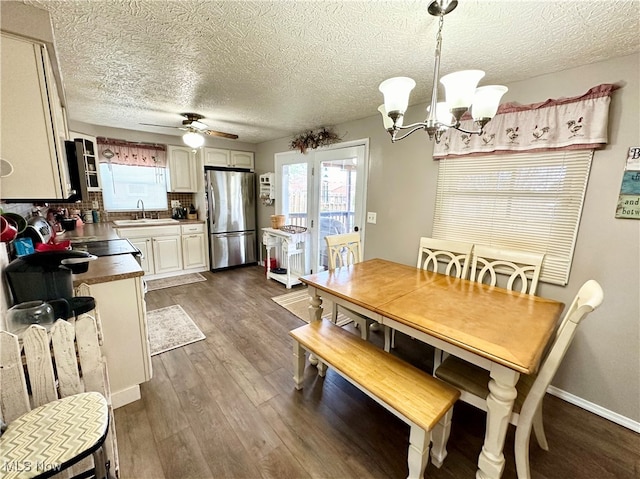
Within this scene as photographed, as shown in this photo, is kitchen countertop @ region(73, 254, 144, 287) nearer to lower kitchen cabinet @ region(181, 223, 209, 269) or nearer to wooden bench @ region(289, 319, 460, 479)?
wooden bench @ region(289, 319, 460, 479)

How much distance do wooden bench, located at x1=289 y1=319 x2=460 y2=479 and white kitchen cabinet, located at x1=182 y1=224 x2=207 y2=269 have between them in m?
3.31

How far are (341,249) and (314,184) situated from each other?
5.20 ft

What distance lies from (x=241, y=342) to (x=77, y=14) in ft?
8.10

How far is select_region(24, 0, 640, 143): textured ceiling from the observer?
1.24 m

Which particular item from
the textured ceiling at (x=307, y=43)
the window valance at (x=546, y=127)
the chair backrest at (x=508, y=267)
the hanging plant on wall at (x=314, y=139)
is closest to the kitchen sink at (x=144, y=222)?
the textured ceiling at (x=307, y=43)

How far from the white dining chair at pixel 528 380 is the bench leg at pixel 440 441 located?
0.17m

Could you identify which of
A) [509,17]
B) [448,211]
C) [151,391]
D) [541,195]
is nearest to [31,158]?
[151,391]

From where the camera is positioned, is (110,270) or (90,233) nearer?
(110,270)

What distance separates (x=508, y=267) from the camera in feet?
6.76

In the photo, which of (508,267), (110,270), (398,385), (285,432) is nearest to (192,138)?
(110,270)

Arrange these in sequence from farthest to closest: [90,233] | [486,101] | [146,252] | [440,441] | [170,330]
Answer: [146,252], [90,233], [170,330], [440,441], [486,101]

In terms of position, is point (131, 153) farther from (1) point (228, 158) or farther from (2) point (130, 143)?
(1) point (228, 158)

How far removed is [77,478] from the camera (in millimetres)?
1057

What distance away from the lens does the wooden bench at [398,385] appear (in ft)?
3.87
